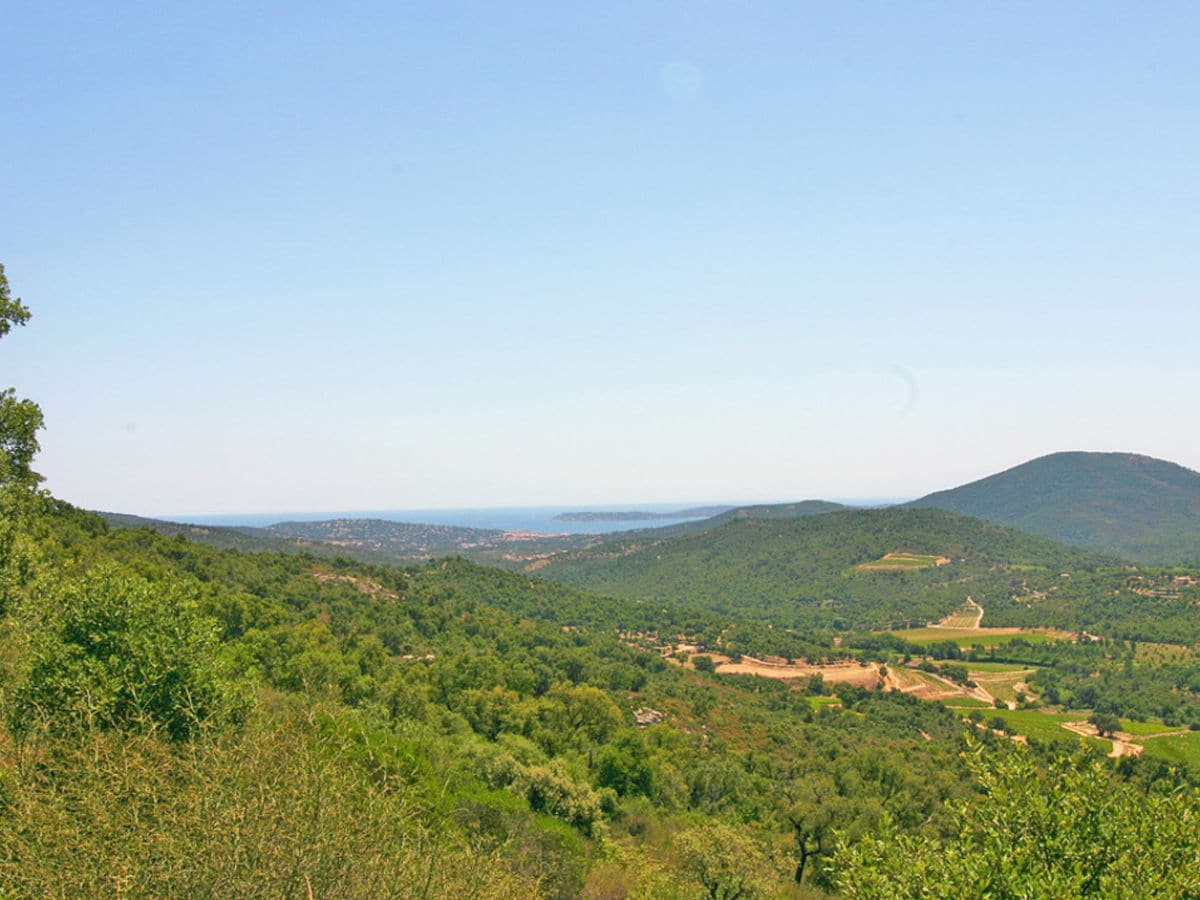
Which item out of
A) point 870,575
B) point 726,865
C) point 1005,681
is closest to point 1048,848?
point 726,865

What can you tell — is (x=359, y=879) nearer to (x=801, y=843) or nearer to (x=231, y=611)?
(x=801, y=843)

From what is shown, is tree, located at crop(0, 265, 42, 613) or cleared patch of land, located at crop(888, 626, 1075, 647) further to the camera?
cleared patch of land, located at crop(888, 626, 1075, 647)

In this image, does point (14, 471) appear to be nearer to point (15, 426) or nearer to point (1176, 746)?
point (15, 426)

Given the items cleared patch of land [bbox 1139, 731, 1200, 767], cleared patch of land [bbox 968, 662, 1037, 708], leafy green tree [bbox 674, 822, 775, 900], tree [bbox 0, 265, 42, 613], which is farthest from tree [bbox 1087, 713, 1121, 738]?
tree [bbox 0, 265, 42, 613]

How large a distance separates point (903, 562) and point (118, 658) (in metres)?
186

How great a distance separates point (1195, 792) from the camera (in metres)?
14.1

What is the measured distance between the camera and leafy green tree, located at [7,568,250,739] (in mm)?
16237

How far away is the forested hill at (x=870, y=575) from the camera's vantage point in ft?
514

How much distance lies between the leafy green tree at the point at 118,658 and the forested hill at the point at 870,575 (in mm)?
142306

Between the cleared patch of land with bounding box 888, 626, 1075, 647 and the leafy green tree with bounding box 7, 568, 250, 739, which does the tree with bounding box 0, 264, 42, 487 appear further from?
the cleared patch of land with bounding box 888, 626, 1075, 647

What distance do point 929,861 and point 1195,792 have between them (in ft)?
19.9

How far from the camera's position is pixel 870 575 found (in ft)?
572

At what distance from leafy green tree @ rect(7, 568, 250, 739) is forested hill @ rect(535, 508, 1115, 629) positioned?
142 metres

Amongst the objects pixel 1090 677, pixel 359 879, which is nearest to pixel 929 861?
pixel 359 879
